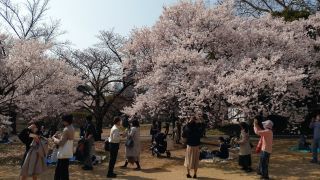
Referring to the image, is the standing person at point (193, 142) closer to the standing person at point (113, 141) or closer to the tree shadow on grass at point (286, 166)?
the tree shadow on grass at point (286, 166)

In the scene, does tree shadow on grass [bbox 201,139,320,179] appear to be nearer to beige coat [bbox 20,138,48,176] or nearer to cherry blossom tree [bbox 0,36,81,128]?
beige coat [bbox 20,138,48,176]

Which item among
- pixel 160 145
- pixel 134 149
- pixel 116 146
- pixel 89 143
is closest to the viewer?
pixel 116 146

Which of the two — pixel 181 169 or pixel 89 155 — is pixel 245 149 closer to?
pixel 181 169

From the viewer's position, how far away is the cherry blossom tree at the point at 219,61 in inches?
643

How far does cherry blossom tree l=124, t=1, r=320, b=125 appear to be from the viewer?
1633 centimetres

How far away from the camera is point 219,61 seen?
18250 mm

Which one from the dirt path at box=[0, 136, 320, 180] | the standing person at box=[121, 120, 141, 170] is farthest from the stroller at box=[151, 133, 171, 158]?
the standing person at box=[121, 120, 141, 170]

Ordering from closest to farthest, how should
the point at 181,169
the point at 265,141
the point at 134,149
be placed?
the point at 265,141
the point at 181,169
the point at 134,149

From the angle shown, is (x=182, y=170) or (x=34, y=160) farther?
(x=182, y=170)

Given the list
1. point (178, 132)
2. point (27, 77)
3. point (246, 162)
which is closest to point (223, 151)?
point (246, 162)

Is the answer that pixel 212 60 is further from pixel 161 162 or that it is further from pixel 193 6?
pixel 161 162

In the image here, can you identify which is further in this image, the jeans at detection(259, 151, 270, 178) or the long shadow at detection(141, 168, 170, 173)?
the long shadow at detection(141, 168, 170, 173)

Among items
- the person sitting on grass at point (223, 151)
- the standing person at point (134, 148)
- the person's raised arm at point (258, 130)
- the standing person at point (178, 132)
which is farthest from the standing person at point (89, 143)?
the standing person at point (178, 132)

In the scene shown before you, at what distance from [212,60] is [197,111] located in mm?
3367
